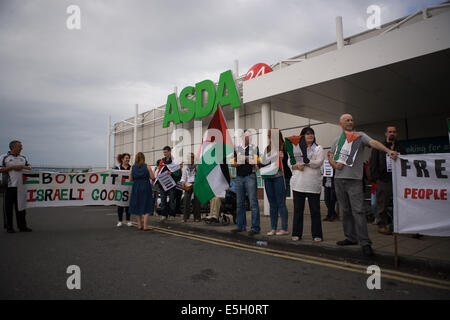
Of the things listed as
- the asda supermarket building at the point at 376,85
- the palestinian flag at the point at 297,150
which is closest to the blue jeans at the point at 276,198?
the palestinian flag at the point at 297,150

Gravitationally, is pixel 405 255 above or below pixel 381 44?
below

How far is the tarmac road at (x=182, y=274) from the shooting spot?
9.56 feet

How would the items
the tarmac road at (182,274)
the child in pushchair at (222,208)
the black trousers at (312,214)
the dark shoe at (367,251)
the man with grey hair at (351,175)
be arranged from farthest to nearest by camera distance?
1. the child in pushchair at (222,208)
2. the black trousers at (312,214)
3. the man with grey hair at (351,175)
4. the dark shoe at (367,251)
5. the tarmac road at (182,274)

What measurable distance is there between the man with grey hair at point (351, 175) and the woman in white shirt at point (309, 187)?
→ 0.48m

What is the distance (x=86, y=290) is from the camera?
3029mm

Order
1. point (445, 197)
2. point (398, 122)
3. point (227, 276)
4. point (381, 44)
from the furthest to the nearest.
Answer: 1. point (398, 122)
2. point (381, 44)
3. point (445, 197)
4. point (227, 276)

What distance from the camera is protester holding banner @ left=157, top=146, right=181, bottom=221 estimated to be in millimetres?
8320

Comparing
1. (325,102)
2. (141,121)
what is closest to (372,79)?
(325,102)

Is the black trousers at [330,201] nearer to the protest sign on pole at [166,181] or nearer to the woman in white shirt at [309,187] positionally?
the woman in white shirt at [309,187]

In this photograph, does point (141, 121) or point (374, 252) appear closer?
point (374, 252)

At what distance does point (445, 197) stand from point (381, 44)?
4467mm

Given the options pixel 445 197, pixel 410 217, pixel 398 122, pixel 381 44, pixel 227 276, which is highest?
pixel 381 44
